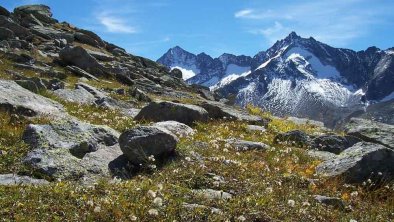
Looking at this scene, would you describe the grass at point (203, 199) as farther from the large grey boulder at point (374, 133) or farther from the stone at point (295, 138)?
the large grey boulder at point (374, 133)

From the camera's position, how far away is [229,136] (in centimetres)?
1825

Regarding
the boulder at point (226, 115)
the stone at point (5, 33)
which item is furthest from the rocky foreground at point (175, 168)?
the stone at point (5, 33)

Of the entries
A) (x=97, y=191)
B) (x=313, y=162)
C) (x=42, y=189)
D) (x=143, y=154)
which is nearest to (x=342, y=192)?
(x=313, y=162)

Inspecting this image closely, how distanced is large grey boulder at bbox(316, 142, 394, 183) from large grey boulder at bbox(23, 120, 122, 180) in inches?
229

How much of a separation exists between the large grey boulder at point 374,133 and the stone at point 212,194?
10.6m

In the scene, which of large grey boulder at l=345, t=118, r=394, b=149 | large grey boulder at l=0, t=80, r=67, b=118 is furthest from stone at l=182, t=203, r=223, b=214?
large grey boulder at l=345, t=118, r=394, b=149

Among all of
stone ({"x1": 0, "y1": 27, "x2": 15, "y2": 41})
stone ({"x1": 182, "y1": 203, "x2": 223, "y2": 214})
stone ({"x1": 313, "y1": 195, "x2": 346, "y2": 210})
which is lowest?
stone ({"x1": 313, "y1": 195, "x2": 346, "y2": 210})

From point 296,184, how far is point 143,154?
3.88 meters

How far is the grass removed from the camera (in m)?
7.97

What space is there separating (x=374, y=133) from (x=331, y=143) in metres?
2.15

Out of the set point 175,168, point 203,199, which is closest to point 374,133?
point 175,168

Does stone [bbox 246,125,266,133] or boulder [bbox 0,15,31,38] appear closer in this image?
stone [bbox 246,125,266,133]

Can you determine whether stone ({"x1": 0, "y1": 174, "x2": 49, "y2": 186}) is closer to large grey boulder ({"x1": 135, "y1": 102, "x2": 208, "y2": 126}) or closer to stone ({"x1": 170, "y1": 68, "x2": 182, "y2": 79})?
large grey boulder ({"x1": 135, "y1": 102, "x2": 208, "y2": 126})

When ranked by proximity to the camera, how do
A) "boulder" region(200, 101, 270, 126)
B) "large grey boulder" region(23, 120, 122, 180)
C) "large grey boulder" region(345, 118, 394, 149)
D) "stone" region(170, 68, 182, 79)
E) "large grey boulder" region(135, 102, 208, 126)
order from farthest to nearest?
1. "stone" region(170, 68, 182, 79)
2. "boulder" region(200, 101, 270, 126)
3. "large grey boulder" region(135, 102, 208, 126)
4. "large grey boulder" region(345, 118, 394, 149)
5. "large grey boulder" region(23, 120, 122, 180)
